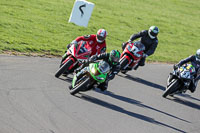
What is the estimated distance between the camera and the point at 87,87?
10602mm

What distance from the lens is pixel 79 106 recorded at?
9805 millimetres

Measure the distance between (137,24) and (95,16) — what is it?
3.07 metres

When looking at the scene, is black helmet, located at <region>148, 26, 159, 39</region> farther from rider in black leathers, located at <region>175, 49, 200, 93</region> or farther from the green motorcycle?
the green motorcycle

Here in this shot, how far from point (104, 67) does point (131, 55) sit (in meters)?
3.89

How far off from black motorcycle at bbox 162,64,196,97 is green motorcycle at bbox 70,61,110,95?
269cm

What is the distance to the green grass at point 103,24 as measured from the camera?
1745 cm

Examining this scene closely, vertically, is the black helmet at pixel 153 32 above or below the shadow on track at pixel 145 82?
above

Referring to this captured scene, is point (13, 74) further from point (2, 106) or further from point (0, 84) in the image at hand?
point (2, 106)

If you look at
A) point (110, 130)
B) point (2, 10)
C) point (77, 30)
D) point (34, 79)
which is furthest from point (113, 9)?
point (110, 130)

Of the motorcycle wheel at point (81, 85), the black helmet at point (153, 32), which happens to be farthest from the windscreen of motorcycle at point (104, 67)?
the black helmet at point (153, 32)

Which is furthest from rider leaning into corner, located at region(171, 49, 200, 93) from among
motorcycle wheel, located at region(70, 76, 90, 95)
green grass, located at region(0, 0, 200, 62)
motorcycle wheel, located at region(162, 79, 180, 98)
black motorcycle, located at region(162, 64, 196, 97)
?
green grass, located at region(0, 0, 200, 62)

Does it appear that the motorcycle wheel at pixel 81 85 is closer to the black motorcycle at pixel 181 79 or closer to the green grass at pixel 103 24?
the black motorcycle at pixel 181 79

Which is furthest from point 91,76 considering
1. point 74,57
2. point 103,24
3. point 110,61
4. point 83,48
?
point 103,24

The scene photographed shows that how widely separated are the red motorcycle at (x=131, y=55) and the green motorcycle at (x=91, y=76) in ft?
11.9
